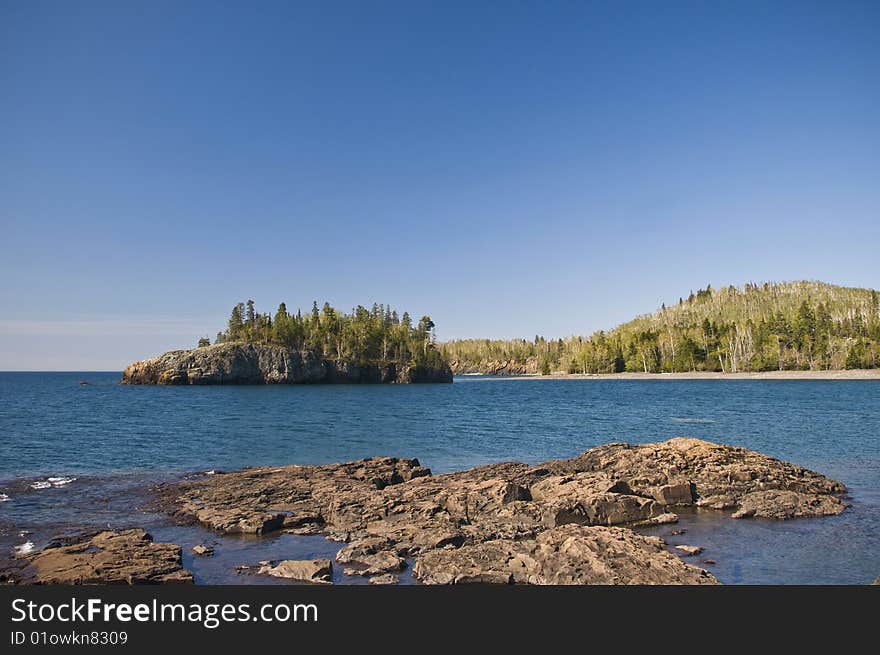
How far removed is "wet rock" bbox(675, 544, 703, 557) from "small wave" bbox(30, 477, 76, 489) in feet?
97.6

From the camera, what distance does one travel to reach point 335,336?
17750cm

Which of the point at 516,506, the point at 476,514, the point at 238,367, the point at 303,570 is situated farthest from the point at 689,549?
the point at 238,367

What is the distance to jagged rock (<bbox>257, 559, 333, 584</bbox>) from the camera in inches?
587

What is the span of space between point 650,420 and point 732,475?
37.3 meters

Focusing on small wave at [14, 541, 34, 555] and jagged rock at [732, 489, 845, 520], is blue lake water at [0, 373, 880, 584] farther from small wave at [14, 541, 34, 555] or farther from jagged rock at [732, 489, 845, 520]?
jagged rock at [732, 489, 845, 520]

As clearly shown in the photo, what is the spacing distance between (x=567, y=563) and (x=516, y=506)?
6314 millimetres

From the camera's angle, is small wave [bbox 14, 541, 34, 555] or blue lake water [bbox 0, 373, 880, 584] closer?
small wave [bbox 14, 541, 34, 555]

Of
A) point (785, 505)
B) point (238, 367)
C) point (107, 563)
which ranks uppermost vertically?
point (238, 367)

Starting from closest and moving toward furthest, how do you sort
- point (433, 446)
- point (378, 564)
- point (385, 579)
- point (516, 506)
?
point (385, 579), point (378, 564), point (516, 506), point (433, 446)

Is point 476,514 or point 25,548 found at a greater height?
point 25,548

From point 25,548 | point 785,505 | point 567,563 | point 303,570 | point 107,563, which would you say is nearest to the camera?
point 567,563

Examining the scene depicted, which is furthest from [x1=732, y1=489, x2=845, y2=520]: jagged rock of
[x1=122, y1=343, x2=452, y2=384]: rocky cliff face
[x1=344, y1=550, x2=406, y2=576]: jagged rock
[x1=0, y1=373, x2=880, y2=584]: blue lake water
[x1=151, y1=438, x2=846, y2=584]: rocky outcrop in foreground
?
[x1=122, y1=343, x2=452, y2=384]: rocky cliff face

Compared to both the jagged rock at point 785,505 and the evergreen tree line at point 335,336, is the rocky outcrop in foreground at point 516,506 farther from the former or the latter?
the evergreen tree line at point 335,336

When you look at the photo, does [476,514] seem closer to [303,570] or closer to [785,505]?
[303,570]
